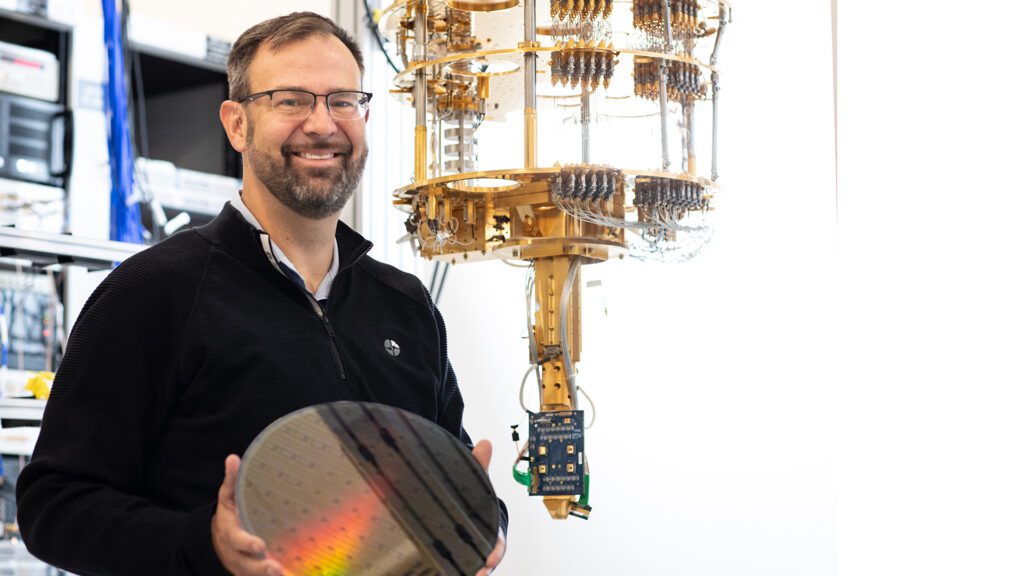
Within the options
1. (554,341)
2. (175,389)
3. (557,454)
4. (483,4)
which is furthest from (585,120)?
(175,389)

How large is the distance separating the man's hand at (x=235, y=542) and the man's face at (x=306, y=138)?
343 millimetres

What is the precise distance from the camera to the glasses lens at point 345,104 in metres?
1.20

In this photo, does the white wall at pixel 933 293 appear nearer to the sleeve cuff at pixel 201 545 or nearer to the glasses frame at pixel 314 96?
the glasses frame at pixel 314 96

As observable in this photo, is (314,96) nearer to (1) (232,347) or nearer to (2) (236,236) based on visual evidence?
(2) (236,236)

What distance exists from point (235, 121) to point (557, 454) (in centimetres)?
108

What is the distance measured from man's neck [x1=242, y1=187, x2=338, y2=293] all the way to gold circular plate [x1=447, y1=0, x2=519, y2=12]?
92 centimetres

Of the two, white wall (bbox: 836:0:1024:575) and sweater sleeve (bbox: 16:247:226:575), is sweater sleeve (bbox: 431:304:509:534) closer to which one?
sweater sleeve (bbox: 16:247:226:575)

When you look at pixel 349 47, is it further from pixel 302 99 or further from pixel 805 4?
pixel 805 4

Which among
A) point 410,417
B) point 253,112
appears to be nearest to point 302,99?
point 253,112

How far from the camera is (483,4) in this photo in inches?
80.7

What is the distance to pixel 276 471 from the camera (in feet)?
3.06

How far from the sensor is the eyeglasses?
3.91 ft

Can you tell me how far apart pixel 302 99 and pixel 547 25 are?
951 mm

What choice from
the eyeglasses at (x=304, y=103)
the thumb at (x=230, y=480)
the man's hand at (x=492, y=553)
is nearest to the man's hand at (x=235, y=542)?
the thumb at (x=230, y=480)
